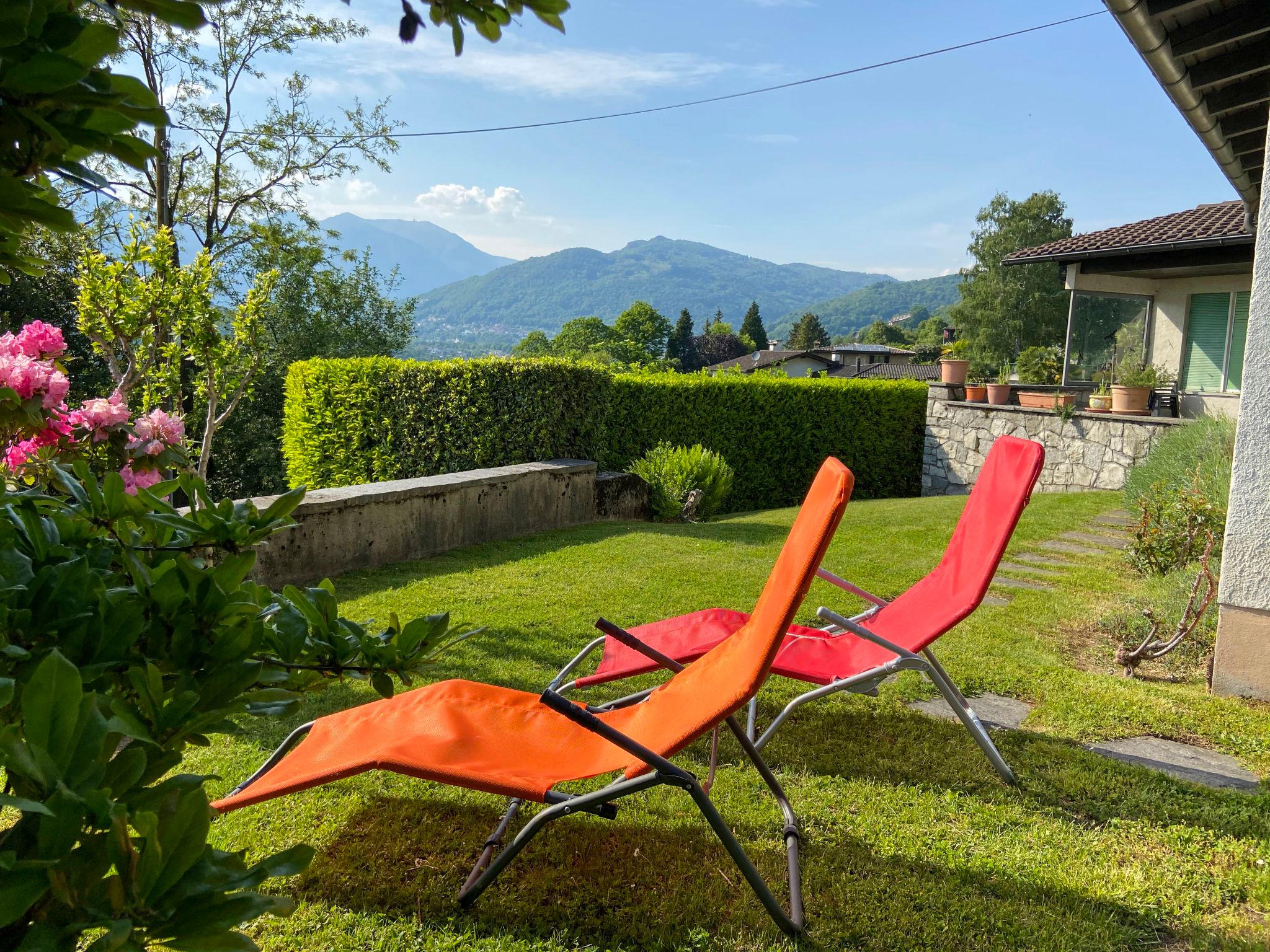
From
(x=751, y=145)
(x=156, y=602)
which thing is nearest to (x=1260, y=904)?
(x=156, y=602)

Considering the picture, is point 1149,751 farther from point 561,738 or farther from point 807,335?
point 807,335

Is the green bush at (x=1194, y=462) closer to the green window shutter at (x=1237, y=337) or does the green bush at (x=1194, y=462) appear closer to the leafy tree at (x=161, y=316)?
the green window shutter at (x=1237, y=337)

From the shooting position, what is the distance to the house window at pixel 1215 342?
1377 cm

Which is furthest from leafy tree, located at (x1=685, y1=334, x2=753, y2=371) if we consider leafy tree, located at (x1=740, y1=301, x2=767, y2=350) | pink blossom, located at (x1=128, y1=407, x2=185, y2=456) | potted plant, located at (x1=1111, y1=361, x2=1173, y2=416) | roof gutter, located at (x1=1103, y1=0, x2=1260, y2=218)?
pink blossom, located at (x1=128, y1=407, x2=185, y2=456)

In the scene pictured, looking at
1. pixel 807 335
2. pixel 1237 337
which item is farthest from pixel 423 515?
pixel 807 335

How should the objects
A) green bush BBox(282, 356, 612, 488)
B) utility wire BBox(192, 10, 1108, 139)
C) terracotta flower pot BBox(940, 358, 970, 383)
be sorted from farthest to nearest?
utility wire BBox(192, 10, 1108, 139) → terracotta flower pot BBox(940, 358, 970, 383) → green bush BBox(282, 356, 612, 488)

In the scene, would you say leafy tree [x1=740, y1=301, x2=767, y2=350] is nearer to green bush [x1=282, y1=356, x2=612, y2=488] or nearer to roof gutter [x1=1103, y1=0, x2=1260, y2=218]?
green bush [x1=282, y1=356, x2=612, y2=488]

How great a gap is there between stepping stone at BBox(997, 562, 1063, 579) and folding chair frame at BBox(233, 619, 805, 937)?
4.82 metres

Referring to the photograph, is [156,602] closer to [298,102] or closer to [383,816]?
[383,816]

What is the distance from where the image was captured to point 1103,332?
53.9 ft

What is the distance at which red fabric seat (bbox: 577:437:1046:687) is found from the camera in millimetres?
3096

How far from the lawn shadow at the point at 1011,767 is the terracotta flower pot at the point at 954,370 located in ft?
41.1

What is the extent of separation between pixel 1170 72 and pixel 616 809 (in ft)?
17.0

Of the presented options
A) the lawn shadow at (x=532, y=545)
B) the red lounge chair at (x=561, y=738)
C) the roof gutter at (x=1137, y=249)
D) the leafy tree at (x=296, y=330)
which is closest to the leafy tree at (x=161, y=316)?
the lawn shadow at (x=532, y=545)
